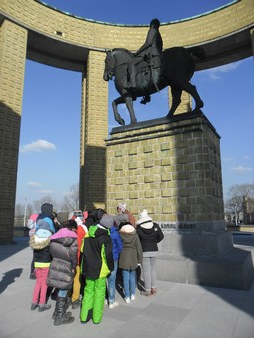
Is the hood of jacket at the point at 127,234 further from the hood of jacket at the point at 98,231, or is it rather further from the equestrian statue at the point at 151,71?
the equestrian statue at the point at 151,71

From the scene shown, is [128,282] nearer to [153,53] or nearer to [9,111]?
[153,53]

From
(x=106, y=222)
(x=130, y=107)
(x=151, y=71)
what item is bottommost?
(x=106, y=222)

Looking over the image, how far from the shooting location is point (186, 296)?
5.05 meters

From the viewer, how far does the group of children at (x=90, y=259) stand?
12.9ft

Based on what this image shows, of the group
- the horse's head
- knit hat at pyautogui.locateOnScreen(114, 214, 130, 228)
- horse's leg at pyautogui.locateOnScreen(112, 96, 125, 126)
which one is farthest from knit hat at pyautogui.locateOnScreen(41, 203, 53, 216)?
the horse's head

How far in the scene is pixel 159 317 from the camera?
4043mm

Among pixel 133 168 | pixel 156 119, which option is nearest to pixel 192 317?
pixel 133 168

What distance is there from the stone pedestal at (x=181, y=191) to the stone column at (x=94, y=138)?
10305mm

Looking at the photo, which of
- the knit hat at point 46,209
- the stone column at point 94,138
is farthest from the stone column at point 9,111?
the knit hat at point 46,209

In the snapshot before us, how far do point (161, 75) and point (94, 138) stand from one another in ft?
38.5

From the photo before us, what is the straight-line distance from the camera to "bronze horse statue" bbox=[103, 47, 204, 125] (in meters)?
7.89

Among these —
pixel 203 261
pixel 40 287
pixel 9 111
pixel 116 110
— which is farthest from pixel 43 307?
pixel 9 111

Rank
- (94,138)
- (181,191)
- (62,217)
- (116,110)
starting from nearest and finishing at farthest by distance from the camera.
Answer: (62,217) → (181,191) → (116,110) → (94,138)

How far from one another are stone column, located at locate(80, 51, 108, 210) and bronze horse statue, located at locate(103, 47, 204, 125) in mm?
10224
